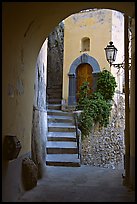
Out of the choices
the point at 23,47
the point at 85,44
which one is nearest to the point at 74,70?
the point at 85,44

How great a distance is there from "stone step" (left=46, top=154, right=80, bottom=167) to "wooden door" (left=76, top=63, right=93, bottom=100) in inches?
269

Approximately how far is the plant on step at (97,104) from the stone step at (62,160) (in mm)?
2941

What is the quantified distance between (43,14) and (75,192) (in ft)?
9.32

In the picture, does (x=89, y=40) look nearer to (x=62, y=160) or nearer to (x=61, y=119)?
(x=61, y=119)

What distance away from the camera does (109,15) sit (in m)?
14.0

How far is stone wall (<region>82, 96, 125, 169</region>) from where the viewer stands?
36.2 feet

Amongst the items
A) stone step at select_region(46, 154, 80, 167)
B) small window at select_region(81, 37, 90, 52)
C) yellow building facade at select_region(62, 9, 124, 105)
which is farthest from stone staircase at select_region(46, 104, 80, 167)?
small window at select_region(81, 37, 90, 52)

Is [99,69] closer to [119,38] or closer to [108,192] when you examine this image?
[119,38]

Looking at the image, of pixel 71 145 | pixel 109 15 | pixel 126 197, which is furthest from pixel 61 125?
pixel 109 15

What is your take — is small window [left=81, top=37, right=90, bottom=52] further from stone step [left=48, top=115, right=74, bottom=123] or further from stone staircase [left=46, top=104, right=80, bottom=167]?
stone staircase [left=46, top=104, right=80, bottom=167]

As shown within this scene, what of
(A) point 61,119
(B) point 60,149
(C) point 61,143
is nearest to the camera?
(B) point 60,149

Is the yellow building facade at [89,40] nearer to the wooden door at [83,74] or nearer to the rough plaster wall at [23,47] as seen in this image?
the wooden door at [83,74]

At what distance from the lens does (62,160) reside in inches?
310

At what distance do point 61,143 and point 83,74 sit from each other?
6.90 meters
